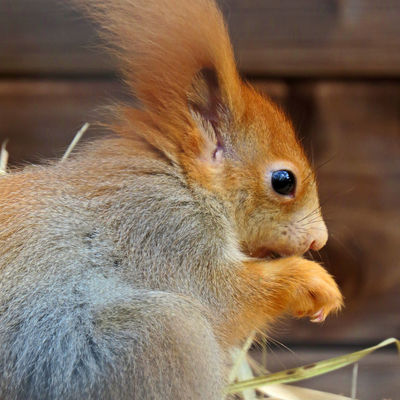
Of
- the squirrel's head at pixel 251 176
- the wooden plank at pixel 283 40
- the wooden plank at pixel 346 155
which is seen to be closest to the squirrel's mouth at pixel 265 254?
the squirrel's head at pixel 251 176

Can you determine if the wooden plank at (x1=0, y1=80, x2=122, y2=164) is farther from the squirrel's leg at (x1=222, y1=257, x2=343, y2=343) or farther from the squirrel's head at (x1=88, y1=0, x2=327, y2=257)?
the squirrel's leg at (x1=222, y1=257, x2=343, y2=343)

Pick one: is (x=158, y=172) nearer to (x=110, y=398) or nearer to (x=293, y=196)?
(x=293, y=196)

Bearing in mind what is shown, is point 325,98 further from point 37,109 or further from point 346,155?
point 37,109

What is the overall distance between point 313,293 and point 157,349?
0.40 m

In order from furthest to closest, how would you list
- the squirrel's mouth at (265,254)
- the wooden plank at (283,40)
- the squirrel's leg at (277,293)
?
the wooden plank at (283,40)
the squirrel's mouth at (265,254)
the squirrel's leg at (277,293)

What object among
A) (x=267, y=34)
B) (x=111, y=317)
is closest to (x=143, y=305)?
(x=111, y=317)

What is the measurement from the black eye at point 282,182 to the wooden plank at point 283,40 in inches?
26.5

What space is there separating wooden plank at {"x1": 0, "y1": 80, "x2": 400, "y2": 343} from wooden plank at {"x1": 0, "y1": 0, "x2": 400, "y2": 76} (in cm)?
6

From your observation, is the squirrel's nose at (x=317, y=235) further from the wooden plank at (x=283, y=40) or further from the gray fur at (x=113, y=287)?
the wooden plank at (x=283, y=40)

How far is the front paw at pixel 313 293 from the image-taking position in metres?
1.35

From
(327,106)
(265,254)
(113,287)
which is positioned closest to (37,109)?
(327,106)

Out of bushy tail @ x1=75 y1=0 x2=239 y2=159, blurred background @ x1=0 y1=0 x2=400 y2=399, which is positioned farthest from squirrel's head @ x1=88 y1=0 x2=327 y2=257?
blurred background @ x1=0 y1=0 x2=400 y2=399

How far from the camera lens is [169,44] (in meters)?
1.35

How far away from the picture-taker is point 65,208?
1.23 m
